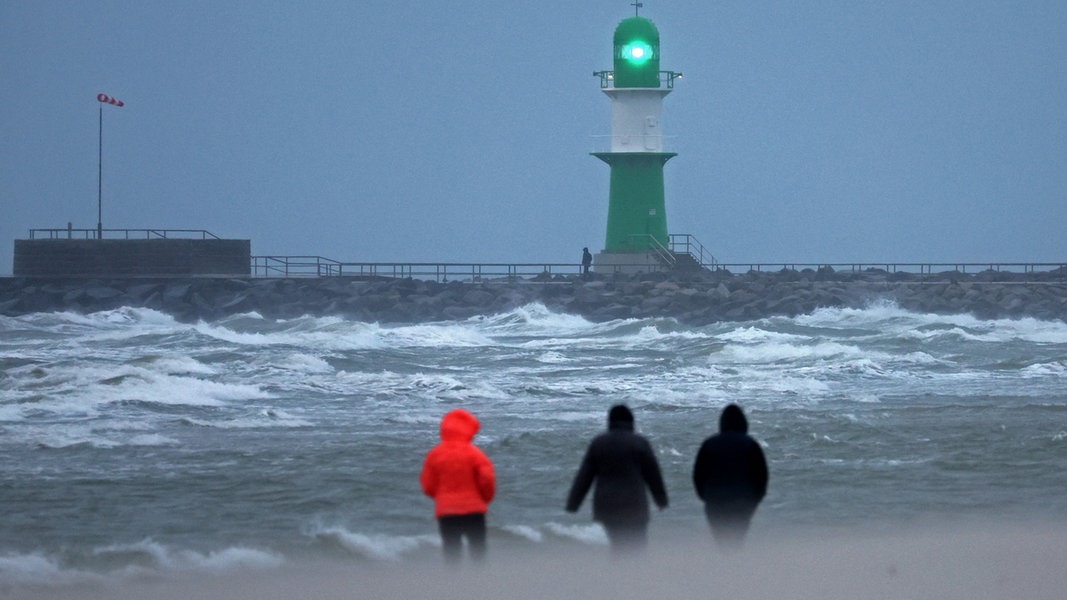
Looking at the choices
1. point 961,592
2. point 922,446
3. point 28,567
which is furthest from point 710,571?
point 922,446

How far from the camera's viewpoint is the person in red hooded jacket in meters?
7.29

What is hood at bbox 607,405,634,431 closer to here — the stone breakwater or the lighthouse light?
the stone breakwater

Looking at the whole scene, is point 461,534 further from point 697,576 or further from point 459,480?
point 697,576

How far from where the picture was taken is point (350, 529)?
34.0ft

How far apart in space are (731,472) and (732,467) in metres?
0.02

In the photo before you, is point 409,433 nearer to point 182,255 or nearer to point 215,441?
point 215,441

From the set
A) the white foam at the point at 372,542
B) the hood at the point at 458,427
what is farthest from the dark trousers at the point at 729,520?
the white foam at the point at 372,542

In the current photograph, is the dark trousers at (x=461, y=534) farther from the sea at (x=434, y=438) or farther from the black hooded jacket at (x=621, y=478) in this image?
the sea at (x=434, y=438)

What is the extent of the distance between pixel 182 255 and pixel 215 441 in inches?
1050

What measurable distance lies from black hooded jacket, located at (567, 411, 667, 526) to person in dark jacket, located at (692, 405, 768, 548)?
0.25m

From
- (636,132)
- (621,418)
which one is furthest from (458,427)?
(636,132)

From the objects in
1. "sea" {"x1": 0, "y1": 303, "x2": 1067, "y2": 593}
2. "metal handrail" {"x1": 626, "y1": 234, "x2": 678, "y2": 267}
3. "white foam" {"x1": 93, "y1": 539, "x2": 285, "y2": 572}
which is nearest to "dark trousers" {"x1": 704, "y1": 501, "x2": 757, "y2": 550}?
"sea" {"x1": 0, "y1": 303, "x2": 1067, "y2": 593}

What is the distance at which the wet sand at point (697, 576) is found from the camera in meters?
7.04

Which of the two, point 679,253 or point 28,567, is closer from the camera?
point 28,567
